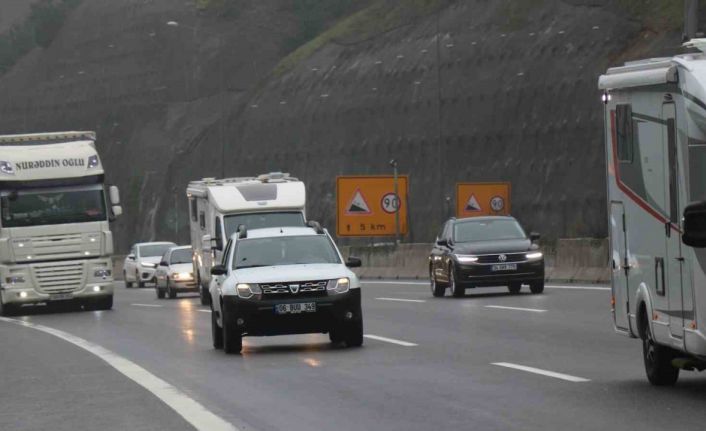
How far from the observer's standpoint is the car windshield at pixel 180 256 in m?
49.4

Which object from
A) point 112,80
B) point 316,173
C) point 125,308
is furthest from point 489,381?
point 112,80

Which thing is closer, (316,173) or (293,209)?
(293,209)

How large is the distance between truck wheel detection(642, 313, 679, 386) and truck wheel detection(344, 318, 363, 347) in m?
6.36

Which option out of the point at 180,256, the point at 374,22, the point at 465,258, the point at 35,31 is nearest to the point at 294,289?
the point at 465,258

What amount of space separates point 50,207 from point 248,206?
4.37 m

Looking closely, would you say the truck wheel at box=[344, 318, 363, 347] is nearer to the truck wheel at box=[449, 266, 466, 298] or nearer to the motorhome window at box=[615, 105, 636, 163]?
the motorhome window at box=[615, 105, 636, 163]

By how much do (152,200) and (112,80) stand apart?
19.7 metres

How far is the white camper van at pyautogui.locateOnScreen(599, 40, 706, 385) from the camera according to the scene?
1244cm

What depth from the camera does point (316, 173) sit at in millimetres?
99875

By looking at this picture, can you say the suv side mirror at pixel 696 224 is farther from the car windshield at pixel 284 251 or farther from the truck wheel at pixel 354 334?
the car windshield at pixel 284 251

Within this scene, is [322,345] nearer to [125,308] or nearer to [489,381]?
[489,381]

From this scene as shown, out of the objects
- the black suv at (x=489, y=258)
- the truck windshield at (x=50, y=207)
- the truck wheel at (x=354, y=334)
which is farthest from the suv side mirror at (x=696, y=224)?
the truck windshield at (x=50, y=207)

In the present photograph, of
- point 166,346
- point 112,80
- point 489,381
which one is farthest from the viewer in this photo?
point 112,80

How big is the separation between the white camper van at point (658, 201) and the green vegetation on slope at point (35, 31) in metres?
138
